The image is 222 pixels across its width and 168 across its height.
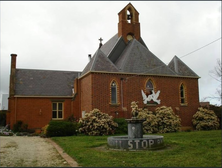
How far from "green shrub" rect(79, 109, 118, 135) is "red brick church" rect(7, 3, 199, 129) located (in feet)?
5.38

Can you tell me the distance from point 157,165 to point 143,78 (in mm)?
17805

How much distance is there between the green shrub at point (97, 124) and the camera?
21.8 metres

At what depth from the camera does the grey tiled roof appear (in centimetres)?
2925

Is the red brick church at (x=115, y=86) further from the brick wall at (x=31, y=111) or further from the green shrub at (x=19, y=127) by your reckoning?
Answer: the green shrub at (x=19, y=127)

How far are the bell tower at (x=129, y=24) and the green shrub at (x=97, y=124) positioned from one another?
11171mm

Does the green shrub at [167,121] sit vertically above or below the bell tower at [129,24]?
below

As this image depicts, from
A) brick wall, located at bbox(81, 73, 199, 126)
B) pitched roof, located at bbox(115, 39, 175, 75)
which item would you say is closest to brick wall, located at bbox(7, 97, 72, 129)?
brick wall, located at bbox(81, 73, 199, 126)

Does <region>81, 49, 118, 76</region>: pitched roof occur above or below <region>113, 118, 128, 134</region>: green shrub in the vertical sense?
above

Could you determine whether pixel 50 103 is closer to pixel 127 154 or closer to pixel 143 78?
pixel 143 78

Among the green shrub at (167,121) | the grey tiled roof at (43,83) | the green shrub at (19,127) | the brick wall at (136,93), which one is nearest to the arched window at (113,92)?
the brick wall at (136,93)

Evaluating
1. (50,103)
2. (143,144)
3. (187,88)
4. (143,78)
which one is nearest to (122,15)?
(143,78)

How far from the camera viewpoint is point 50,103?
29156 millimetres

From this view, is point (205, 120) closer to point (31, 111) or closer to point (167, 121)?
Result: point (167, 121)

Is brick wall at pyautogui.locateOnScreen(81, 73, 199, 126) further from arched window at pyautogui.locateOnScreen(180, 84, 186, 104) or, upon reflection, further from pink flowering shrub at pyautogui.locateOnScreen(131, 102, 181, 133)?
pink flowering shrub at pyautogui.locateOnScreen(131, 102, 181, 133)
